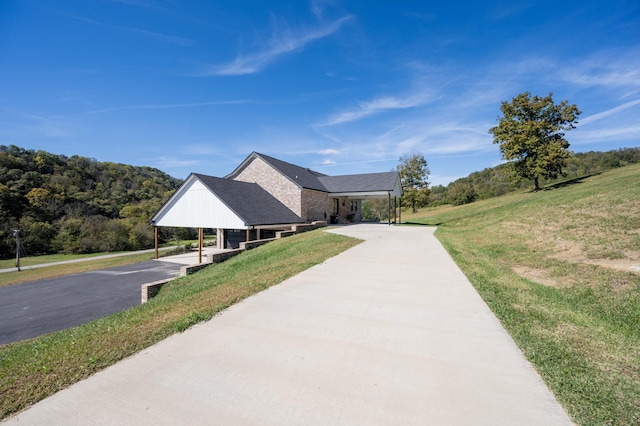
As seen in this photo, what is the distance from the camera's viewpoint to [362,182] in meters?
26.8

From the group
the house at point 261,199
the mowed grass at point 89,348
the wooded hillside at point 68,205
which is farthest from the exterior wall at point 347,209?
the wooded hillside at point 68,205

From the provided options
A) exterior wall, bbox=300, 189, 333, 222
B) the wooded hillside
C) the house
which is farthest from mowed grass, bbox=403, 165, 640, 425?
the wooded hillside

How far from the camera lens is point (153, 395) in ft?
8.43

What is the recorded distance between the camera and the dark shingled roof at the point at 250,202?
1772cm

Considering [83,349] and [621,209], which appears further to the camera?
[621,209]

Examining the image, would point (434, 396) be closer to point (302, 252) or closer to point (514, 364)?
point (514, 364)

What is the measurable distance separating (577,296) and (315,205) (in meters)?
19.4

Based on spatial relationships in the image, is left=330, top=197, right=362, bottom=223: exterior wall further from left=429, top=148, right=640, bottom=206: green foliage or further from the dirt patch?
left=429, top=148, right=640, bottom=206: green foliage

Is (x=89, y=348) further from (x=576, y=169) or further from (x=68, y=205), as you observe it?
(x=576, y=169)

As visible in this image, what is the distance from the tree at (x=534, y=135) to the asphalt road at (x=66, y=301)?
3506 cm

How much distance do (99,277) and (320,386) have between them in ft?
66.0

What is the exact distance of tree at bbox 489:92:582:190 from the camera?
1131 inches

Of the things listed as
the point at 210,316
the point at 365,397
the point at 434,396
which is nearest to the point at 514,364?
the point at 434,396

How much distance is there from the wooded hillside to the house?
25.9 meters
